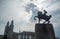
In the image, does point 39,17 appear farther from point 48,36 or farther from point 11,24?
point 11,24

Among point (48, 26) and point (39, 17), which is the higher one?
point (39, 17)

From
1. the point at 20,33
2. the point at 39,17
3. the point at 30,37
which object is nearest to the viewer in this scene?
the point at 39,17

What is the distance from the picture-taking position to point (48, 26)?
6.70 meters

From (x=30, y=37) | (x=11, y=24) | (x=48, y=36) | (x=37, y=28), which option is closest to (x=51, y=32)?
(x=48, y=36)

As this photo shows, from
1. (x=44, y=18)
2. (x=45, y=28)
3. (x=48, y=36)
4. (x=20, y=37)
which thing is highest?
(x=44, y=18)

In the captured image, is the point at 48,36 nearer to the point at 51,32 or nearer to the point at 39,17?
the point at 51,32

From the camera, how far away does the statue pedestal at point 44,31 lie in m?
6.40

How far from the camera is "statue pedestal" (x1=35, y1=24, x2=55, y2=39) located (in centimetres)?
640

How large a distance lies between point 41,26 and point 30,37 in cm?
598

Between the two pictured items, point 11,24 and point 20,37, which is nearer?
point 20,37

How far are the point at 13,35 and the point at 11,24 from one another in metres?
6.06

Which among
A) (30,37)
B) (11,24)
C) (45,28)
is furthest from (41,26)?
(11,24)

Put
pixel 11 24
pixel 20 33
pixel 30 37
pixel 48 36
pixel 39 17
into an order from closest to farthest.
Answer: pixel 48 36 < pixel 39 17 < pixel 30 37 < pixel 20 33 < pixel 11 24

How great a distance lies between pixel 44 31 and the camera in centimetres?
648
